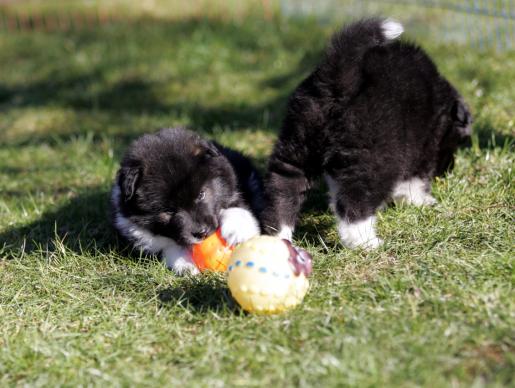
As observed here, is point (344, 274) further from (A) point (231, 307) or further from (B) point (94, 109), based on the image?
(B) point (94, 109)

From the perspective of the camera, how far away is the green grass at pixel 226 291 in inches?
113

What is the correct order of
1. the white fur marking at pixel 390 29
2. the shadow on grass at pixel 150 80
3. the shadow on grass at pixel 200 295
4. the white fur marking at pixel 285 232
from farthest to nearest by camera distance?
the shadow on grass at pixel 150 80
the white fur marking at pixel 285 232
the white fur marking at pixel 390 29
the shadow on grass at pixel 200 295

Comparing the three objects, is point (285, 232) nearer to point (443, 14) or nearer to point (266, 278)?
point (266, 278)

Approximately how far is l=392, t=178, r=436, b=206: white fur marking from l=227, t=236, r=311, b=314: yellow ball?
119 centimetres

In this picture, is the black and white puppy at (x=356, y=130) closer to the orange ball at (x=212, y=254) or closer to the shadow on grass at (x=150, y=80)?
the orange ball at (x=212, y=254)

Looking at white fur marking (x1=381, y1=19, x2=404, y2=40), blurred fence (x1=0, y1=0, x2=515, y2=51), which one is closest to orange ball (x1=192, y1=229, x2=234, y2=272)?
white fur marking (x1=381, y1=19, x2=404, y2=40)

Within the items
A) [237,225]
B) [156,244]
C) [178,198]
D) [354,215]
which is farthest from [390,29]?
[156,244]

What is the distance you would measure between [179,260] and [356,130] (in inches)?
49.9

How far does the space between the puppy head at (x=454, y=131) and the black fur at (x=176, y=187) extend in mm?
1246

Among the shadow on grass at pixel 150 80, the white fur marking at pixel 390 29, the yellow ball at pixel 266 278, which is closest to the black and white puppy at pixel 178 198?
the yellow ball at pixel 266 278

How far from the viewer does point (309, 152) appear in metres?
3.77

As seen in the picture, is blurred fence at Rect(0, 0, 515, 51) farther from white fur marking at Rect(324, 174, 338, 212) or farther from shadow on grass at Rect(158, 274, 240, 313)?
shadow on grass at Rect(158, 274, 240, 313)

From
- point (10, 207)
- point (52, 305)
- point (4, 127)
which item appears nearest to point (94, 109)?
point (4, 127)

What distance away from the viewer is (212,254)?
3920 mm
